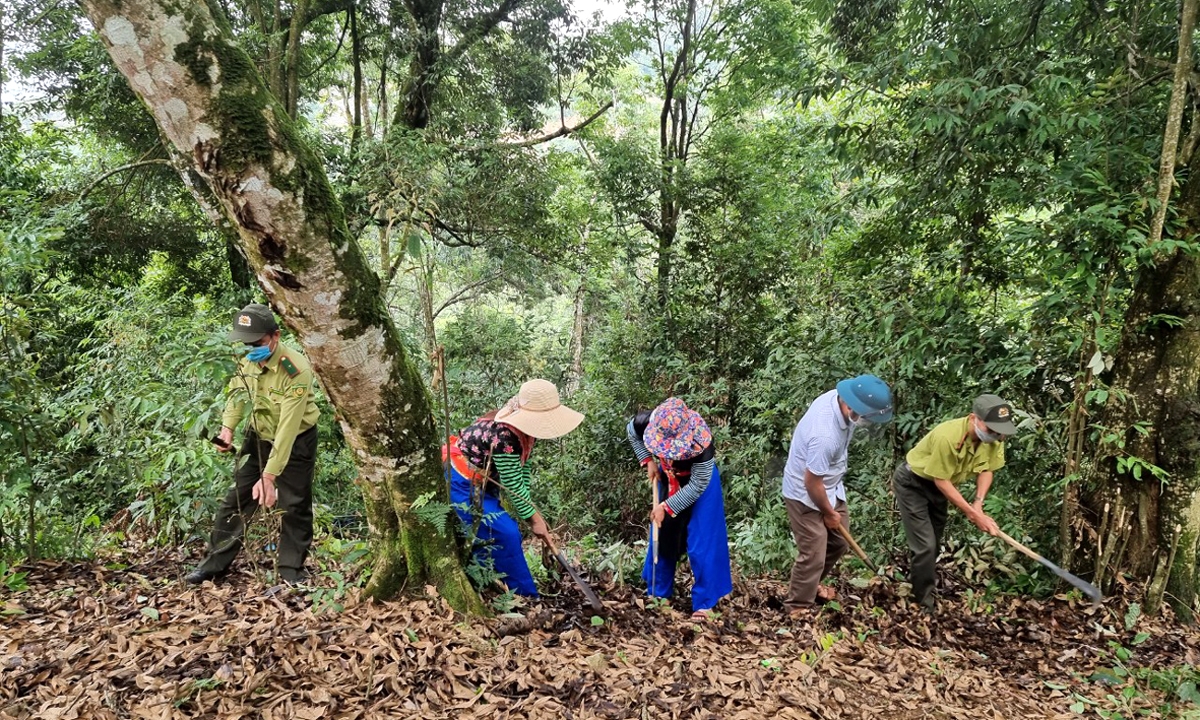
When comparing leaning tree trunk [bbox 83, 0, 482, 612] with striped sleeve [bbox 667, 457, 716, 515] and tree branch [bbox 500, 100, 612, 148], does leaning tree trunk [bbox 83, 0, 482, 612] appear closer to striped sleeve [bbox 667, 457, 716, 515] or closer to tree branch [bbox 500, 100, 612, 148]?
striped sleeve [bbox 667, 457, 716, 515]

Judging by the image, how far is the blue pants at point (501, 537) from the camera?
Answer: 411 cm

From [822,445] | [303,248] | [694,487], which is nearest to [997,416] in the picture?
[822,445]

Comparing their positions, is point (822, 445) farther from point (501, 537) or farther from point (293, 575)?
point (293, 575)

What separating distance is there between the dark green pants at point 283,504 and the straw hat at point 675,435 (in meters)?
2.30

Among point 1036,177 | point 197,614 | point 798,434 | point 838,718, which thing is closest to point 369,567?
point 197,614

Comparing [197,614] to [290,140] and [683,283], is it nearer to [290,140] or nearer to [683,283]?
[290,140]

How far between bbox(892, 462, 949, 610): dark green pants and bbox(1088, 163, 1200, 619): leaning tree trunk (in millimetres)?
1171

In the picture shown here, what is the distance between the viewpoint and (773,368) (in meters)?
7.90

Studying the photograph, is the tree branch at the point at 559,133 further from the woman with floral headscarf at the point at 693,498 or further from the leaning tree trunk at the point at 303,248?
the leaning tree trunk at the point at 303,248

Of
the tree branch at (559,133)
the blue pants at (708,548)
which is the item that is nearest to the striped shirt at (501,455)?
the blue pants at (708,548)

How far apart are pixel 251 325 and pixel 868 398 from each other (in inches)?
153

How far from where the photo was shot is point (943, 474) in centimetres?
492

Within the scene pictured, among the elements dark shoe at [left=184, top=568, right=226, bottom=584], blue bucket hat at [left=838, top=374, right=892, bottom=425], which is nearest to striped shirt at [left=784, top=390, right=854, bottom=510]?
blue bucket hat at [left=838, top=374, right=892, bottom=425]

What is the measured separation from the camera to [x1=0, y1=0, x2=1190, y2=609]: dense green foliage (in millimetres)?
4754
